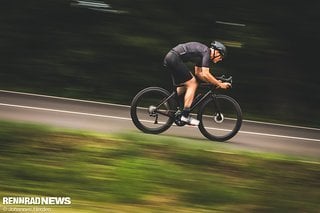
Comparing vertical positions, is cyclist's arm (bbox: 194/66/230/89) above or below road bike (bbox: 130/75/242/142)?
above

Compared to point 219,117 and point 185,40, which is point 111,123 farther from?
point 185,40

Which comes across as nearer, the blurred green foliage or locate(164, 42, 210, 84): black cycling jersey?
locate(164, 42, 210, 84): black cycling jersey

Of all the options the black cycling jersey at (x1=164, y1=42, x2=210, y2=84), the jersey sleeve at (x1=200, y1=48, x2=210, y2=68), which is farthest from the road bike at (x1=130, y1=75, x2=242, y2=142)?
the jersey sleeve at (x1=200, y1=48, x2=210, y2=68)

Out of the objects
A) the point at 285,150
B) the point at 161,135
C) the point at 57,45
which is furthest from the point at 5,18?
the point at 285,150

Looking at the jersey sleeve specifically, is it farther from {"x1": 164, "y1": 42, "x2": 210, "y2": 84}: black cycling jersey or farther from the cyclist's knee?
the cyclist's knee

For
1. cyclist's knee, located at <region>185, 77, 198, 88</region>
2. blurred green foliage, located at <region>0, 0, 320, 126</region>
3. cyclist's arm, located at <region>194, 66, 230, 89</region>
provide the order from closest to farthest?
cyclist's arm, located at <region>194, 66, 230, 89</region> < cyclist's knee, located at <region>185, 77, 198, 88</region> < blurred green foliage, located at <region>0, 0, 320, 126</region>

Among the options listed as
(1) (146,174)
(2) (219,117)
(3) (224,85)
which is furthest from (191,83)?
(1) (146,174)

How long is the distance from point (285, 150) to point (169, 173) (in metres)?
3.27

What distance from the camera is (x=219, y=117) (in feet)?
32.4

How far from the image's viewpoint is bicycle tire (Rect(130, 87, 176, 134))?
32.4 ft

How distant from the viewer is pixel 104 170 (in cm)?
780

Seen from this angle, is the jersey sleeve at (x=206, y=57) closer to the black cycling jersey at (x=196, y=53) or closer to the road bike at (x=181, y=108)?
the black cycling jersey at (x=196, y=53)

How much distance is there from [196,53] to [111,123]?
2508mm

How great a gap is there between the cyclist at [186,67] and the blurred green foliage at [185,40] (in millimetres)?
5591
